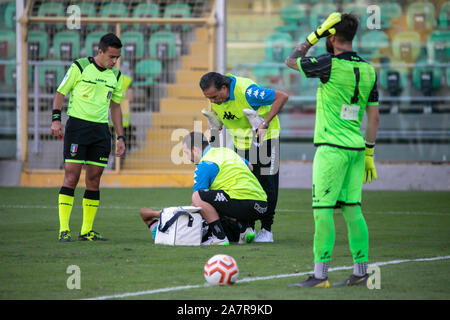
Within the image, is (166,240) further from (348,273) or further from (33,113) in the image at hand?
(33,113)

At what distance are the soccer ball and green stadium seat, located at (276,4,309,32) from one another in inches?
522

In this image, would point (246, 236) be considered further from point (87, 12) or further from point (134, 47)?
point (87, 12)

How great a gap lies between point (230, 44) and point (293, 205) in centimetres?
579

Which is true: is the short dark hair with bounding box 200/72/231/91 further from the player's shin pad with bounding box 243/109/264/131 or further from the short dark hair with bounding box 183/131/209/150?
the short dark hair with bounding box 183/131/209/150

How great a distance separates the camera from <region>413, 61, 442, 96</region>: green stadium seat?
1769 cm

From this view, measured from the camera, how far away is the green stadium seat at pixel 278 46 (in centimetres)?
1847

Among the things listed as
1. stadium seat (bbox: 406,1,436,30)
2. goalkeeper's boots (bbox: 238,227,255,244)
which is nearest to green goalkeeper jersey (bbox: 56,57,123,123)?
goalkeeper's boots (bbox: 238,227,255,244)

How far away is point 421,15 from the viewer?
18.5m

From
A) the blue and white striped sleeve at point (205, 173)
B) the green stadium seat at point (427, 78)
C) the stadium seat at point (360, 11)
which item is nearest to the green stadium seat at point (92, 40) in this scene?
the stadium seat at point (360, 11)

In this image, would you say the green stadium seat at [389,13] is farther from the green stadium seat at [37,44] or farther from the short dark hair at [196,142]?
the short dark hair at [196,142]

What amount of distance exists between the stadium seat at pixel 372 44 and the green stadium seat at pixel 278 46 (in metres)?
1.57

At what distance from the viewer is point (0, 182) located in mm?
16984

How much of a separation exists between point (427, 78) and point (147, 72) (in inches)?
232
